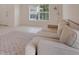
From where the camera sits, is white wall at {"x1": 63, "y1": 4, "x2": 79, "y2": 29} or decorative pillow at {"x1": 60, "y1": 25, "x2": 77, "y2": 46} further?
white wall at {"x1": 63, "y1": 4, "x2": 79, "y2": 29}

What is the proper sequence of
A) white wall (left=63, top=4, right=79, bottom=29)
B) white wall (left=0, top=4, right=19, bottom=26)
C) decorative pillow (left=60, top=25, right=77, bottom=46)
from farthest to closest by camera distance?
1. white wall (left=0, top=4, right=19, bottom=26)
2. white wall (left=63, top=4, right=79, bottom=29)
3. decorative pillow (left=60, top=25, right=77, bottom=46)

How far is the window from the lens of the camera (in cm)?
902

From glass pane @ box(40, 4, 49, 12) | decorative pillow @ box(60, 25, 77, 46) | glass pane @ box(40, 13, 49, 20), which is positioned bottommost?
decorative pillow @ box(60, 25, 77, 46)

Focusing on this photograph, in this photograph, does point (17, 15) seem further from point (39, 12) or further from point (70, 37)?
point (70, 37)

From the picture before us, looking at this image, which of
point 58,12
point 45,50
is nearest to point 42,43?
point 45,50

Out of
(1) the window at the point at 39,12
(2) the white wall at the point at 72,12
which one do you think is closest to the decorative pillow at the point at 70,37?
(2) the white wall at the point at 72,12

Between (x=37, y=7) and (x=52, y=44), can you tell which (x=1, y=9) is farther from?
(x=52, y=44)

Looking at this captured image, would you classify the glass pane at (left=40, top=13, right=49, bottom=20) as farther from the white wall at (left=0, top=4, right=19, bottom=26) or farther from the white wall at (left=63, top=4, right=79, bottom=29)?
the white wall at (left=63, top=4, right=79, bottom=29)

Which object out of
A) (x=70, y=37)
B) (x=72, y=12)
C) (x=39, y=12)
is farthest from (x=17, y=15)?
(x=70, y=37)

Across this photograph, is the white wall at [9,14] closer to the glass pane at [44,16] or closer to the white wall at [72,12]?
the glass pane at [44,16]

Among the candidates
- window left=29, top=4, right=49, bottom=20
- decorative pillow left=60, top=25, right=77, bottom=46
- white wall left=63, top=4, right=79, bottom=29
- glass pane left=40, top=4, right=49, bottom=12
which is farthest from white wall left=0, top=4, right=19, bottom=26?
decorative pillow left=60, top=25, right=77, bottom=46

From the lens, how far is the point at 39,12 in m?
9.12

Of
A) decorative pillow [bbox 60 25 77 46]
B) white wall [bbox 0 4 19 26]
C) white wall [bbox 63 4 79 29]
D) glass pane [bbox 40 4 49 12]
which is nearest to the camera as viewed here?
decorative pillow [bbox 60 25 77 46]

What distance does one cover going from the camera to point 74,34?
5.91 feet
